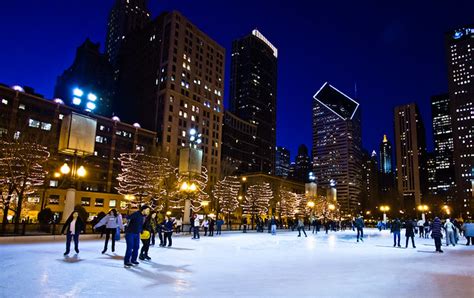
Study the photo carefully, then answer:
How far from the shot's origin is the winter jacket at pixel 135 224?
11.2 metres

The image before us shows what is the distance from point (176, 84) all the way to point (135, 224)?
99175 mm

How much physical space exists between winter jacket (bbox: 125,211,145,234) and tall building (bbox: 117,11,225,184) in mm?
89262

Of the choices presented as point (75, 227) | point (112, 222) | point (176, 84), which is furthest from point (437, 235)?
point (176, 84)

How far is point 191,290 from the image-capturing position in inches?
309

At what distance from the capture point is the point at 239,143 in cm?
15662

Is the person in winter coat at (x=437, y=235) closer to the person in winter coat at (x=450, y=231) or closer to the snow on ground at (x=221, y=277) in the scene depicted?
the snow on ground at (x=221, y=277)

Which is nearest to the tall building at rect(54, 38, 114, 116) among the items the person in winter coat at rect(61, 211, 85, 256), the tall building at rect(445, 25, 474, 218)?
the person in winter coat at rect(61, 211, 85, 256)

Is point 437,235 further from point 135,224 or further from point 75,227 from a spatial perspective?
point 75,227

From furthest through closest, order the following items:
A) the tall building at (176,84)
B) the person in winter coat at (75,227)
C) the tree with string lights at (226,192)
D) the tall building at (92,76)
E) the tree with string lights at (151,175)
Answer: the tall building at (92,76), the tall building at (176,84), the tree with string lights at (226,192), the tree with string lights at (151,175), the person in winter coat at (75,227)

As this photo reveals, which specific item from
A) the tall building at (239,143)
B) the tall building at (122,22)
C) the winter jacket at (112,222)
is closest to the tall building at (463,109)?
the tall building at (239,143)

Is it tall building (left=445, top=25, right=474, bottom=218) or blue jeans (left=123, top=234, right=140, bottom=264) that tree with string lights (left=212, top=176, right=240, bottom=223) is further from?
tall building (left=445, top=25, right=474, bottom=218)

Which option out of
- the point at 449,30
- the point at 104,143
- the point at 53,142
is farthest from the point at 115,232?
the point at 449,30

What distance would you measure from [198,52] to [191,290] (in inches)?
4455

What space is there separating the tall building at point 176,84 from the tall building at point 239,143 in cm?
2752
